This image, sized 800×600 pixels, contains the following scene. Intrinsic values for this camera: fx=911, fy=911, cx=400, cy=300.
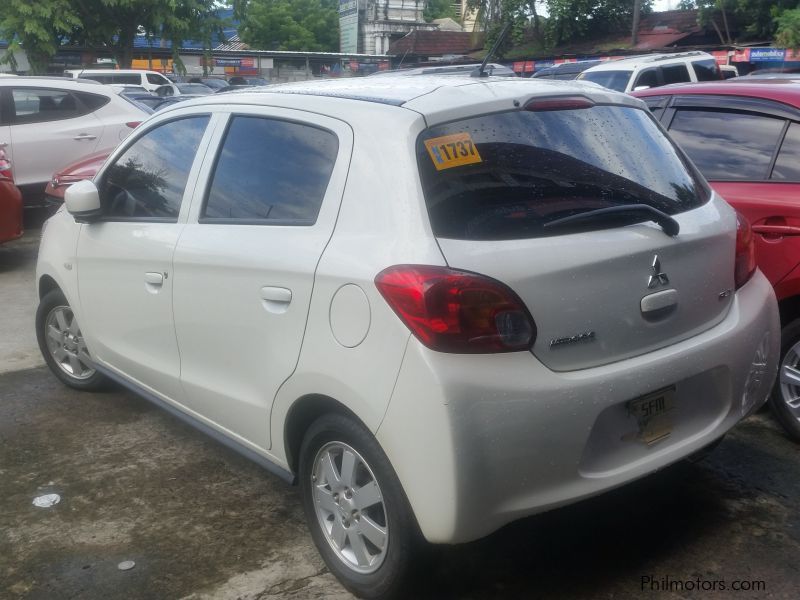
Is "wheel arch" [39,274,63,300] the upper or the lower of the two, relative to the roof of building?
upper

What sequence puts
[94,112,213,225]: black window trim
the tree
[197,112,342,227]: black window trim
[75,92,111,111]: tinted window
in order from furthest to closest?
the tree, [75,92,111,111]: tinted window, [94,112,213,225]: black window trim, [197,112,342,227]: black window trim

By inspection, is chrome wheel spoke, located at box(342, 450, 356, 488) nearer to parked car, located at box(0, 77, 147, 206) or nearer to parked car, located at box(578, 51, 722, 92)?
parked car, located at box(0, 77, 147, 206)

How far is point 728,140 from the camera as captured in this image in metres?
4.62

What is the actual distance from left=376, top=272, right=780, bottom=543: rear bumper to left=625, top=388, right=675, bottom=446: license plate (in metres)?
0.03

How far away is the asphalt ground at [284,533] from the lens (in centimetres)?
314

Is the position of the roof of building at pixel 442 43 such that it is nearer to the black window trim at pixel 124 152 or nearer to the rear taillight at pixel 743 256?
the black window trim at pixel 124 152

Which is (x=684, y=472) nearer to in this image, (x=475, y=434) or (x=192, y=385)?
(x=475, y=434)

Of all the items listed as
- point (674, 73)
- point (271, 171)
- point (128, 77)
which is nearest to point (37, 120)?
point (271, 171)

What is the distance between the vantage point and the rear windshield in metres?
2.79

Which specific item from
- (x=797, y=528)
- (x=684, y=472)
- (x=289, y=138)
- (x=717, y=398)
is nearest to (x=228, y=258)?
(x=289, y=138)

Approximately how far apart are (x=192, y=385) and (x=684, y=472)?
212 centimetres

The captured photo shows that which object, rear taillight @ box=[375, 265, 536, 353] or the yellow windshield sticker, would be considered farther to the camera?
the yellow windshield sticker

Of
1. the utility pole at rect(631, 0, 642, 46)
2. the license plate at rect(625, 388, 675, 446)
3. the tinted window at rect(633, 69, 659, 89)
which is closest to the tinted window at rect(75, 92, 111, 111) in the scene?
the tinted window at rect(633, 69, 659, 89)

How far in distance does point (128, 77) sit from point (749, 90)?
91.9 feet
